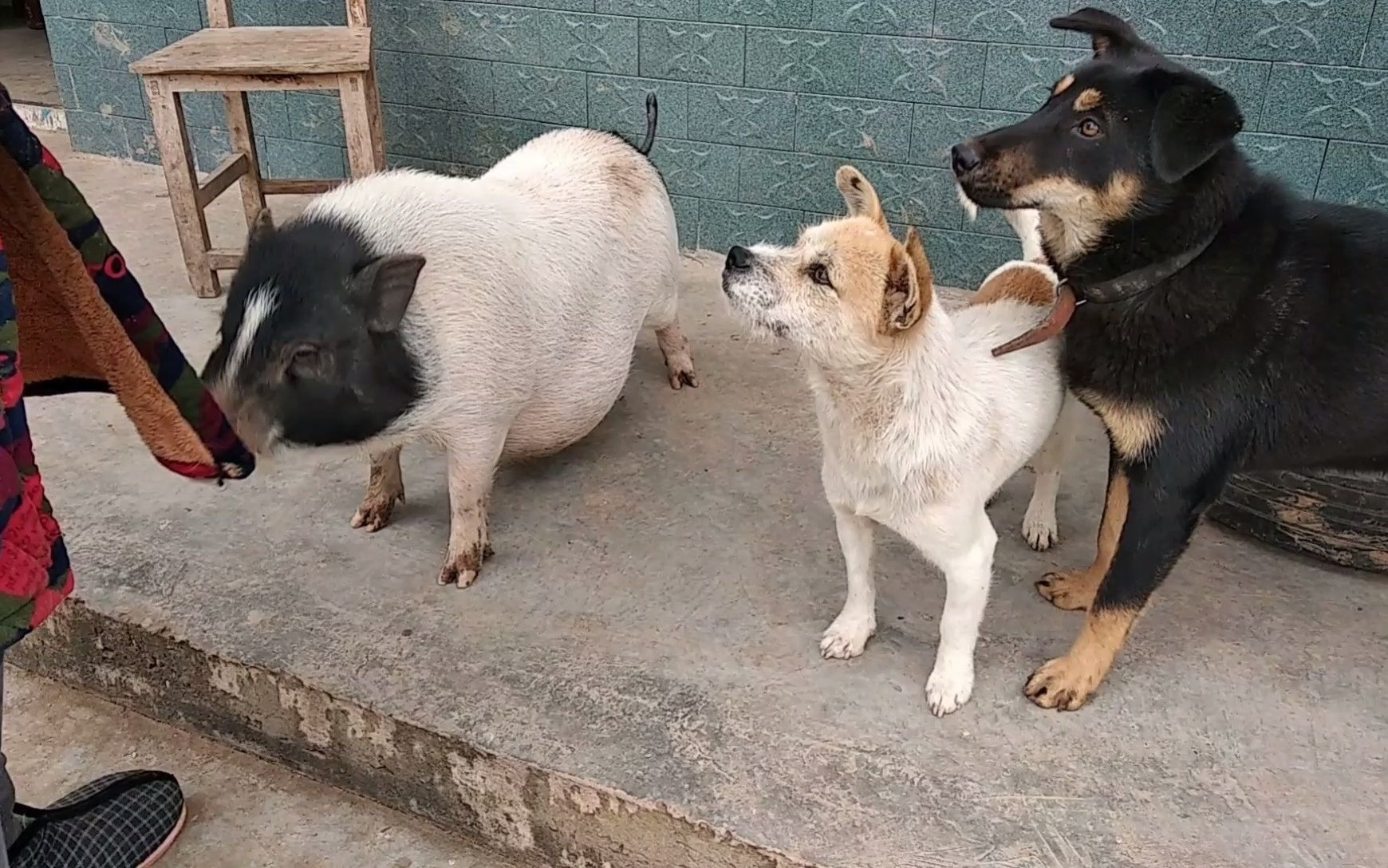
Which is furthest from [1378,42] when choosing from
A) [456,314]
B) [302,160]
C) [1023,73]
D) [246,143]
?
[302,160]

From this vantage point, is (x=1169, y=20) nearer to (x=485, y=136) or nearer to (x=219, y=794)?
(x=485, y=136)

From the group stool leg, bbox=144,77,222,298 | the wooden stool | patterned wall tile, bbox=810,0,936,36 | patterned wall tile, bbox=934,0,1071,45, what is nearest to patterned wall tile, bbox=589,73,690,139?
patterned wall tile, bbox=810,0,936,36

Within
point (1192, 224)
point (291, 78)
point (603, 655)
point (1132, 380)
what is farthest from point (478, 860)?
point (291, 78)

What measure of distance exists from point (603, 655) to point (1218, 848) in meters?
1.27

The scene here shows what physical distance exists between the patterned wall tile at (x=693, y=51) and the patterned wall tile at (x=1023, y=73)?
3.04 ft

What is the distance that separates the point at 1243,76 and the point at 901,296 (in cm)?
229

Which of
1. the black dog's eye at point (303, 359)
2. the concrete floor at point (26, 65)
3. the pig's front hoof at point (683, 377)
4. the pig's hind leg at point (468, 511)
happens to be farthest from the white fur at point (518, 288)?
the concrete floor at point (26, 65)

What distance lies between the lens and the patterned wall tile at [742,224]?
4.38 meters

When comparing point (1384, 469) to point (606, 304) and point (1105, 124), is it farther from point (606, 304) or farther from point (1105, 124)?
point (606, 304)

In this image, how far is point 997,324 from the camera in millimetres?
2424

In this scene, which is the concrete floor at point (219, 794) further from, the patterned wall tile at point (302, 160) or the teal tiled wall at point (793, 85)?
the patterned wall tile at point (302, 160)

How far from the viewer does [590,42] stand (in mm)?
4391

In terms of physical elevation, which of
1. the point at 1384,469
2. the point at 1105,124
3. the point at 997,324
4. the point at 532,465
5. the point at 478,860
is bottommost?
the point at 478,860

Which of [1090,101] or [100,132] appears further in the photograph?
[100,132]
